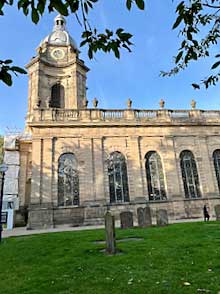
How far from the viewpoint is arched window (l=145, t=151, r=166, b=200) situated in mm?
22078

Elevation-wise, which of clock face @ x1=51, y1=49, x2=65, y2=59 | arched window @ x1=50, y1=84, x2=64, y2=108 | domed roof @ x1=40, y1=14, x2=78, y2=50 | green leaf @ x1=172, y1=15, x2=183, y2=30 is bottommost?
green leaf @ x1=172, y1=15, x2=183, y2=30

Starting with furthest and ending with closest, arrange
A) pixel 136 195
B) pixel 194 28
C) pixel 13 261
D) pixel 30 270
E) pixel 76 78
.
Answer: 1. pixel 76 78
2. pixel 136 195
3. pixel 13 261
4. pixel 30 270
5. pixel 194 28

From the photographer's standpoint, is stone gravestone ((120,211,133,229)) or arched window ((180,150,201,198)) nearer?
stone gravestone ((120,211,133,229))

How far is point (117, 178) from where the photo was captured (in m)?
22.0

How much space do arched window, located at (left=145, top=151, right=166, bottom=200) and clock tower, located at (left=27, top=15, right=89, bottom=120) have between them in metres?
11.7

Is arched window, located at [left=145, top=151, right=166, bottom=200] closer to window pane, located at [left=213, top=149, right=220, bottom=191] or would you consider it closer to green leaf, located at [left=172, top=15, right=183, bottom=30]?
window pane, located at [left=213, top=149, right=220, bottom=191]

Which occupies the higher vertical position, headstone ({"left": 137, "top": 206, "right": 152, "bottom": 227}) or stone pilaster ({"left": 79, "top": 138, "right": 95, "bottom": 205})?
stone pilaster ({"left": 79, "top": 138, "right": 95, "bottom": 205})

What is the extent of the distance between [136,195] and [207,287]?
1748 centimetres

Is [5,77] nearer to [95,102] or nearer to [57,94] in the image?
[95,102]

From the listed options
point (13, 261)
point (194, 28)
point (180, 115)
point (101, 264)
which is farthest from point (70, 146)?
point (194, 28)

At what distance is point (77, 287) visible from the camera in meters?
4.47

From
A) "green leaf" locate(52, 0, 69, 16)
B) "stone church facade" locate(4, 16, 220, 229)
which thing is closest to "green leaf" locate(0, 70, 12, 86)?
"green leaf" locate(52, 0, 69, 16)

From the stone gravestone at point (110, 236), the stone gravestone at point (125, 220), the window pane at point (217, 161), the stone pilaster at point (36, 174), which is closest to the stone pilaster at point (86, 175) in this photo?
the stone pilaster at point (36, 174)

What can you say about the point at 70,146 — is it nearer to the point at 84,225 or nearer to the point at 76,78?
the point at 84,225
